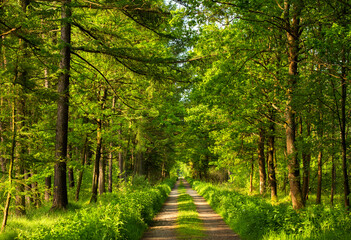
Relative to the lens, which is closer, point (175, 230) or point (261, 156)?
point (175, 230)

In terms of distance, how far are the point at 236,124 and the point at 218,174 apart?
21327mm

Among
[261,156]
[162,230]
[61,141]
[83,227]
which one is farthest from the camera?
[261,156]

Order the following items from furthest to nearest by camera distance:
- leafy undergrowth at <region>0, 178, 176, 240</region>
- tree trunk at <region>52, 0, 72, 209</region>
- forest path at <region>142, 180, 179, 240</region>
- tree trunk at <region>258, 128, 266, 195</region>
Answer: tree trunk at <region>258, 128, 266, 195</region> < tree trunk at <region>52, 0, 72, 209</region> < forest path at <region>142, 180, 179, 240</region> < leafy undergrowth at <region>0, 178, 176, 240</region>

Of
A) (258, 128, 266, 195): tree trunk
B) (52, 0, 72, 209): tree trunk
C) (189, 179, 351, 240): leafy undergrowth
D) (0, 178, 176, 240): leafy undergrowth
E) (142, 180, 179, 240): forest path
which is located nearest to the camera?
(0, 178, 176, 240): leafy undergrowth

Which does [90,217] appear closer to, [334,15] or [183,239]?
[183,239]

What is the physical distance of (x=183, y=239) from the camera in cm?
830

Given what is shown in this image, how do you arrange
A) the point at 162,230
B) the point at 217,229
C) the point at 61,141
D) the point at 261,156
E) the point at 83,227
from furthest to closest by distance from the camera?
1. the point at 261,156
2. the point at 217,229
3. the point at 61,141
4. the point at 162,230
5. the point at 83,227

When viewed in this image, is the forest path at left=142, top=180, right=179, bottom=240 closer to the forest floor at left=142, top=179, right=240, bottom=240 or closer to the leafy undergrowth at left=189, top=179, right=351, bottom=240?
the forest floor at left=142, top=179, right=240, bottom=240

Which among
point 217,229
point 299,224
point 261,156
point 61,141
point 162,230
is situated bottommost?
point 217,229

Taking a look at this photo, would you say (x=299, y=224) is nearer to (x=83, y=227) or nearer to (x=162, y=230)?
(x=162, y=230)

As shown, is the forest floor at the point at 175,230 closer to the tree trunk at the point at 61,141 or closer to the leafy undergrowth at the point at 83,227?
the leafy undergrowth at the point at 83,227

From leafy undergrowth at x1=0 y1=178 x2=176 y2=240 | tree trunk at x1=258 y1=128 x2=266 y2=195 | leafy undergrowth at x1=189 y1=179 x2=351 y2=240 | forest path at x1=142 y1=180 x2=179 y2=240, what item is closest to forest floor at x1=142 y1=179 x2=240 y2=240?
forest path at x1=142 y1=180 x2=179 y2=240

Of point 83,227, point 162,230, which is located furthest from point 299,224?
point 83,227

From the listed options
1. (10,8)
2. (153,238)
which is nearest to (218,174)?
(153,238)
